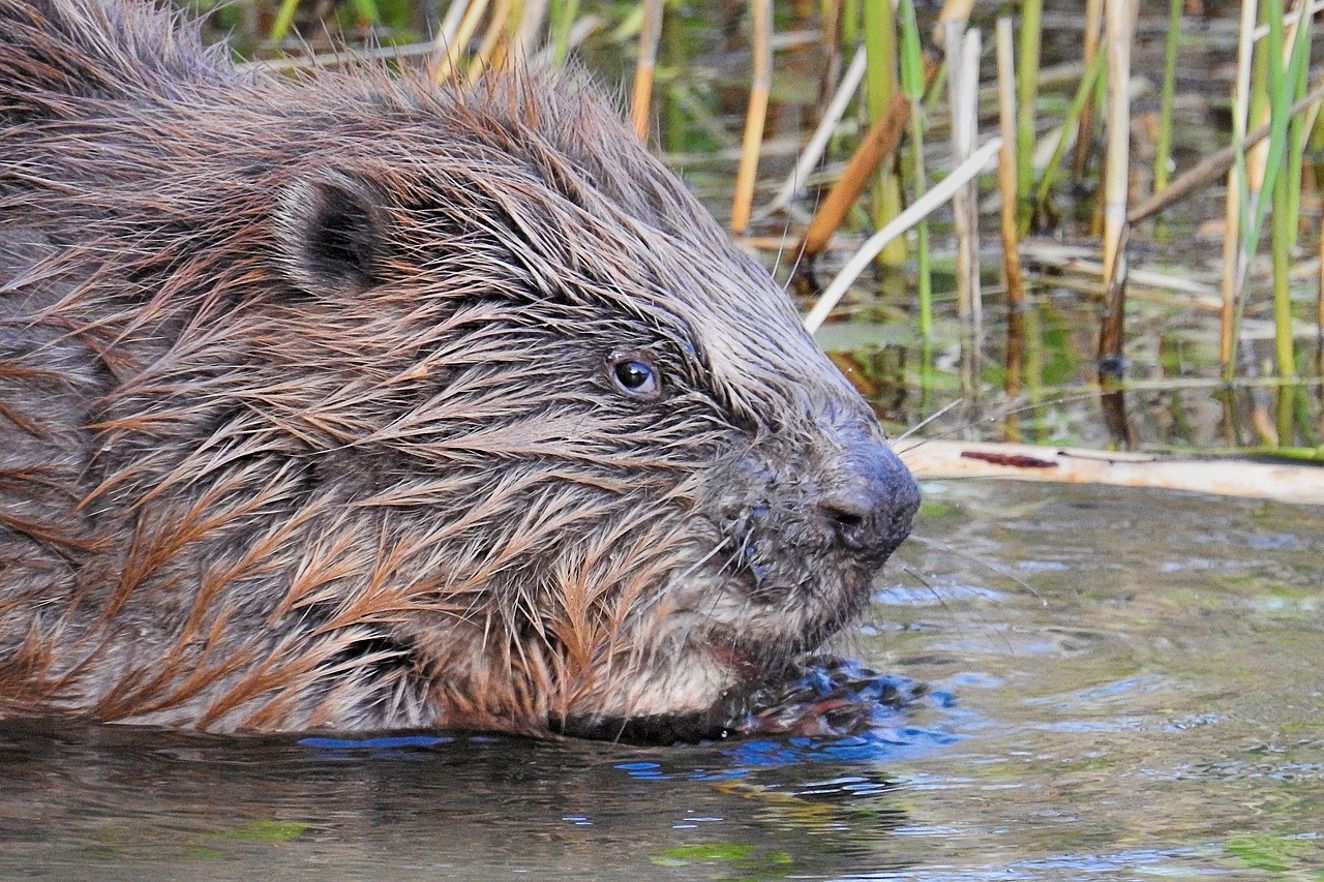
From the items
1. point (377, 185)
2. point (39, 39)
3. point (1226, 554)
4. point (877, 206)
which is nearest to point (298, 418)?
point (377, 185)

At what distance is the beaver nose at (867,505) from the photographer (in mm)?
2594

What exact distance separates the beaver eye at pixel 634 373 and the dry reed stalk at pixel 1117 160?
197cm

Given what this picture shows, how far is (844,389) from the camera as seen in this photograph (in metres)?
2.81

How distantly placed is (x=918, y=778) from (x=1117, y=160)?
2407 millimetres

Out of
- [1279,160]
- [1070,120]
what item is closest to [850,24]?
[1070,120]

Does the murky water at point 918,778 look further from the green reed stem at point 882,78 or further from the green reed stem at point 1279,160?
the green reed stem at point 882,78

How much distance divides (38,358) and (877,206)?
2.96 m

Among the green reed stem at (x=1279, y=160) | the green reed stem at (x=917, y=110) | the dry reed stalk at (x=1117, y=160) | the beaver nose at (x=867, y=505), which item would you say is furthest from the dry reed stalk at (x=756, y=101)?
the beaver nose at (x=867, y=505)

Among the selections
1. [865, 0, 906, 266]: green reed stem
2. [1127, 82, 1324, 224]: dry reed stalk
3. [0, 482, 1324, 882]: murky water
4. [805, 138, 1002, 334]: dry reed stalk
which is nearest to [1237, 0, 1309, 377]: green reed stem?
[1127, 82, 1324, 224]: dry reed stalk

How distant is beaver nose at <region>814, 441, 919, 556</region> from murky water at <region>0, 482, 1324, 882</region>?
28cm

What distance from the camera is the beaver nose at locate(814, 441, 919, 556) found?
2.59 meters

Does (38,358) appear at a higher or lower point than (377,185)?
lower

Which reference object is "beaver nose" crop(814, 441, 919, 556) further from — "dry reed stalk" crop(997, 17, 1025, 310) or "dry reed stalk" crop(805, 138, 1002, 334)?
"dry reed stalk" crop(997, 17, 1025, 310)

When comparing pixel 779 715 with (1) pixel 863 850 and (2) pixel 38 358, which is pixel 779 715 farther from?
(2) pixel 38 358
